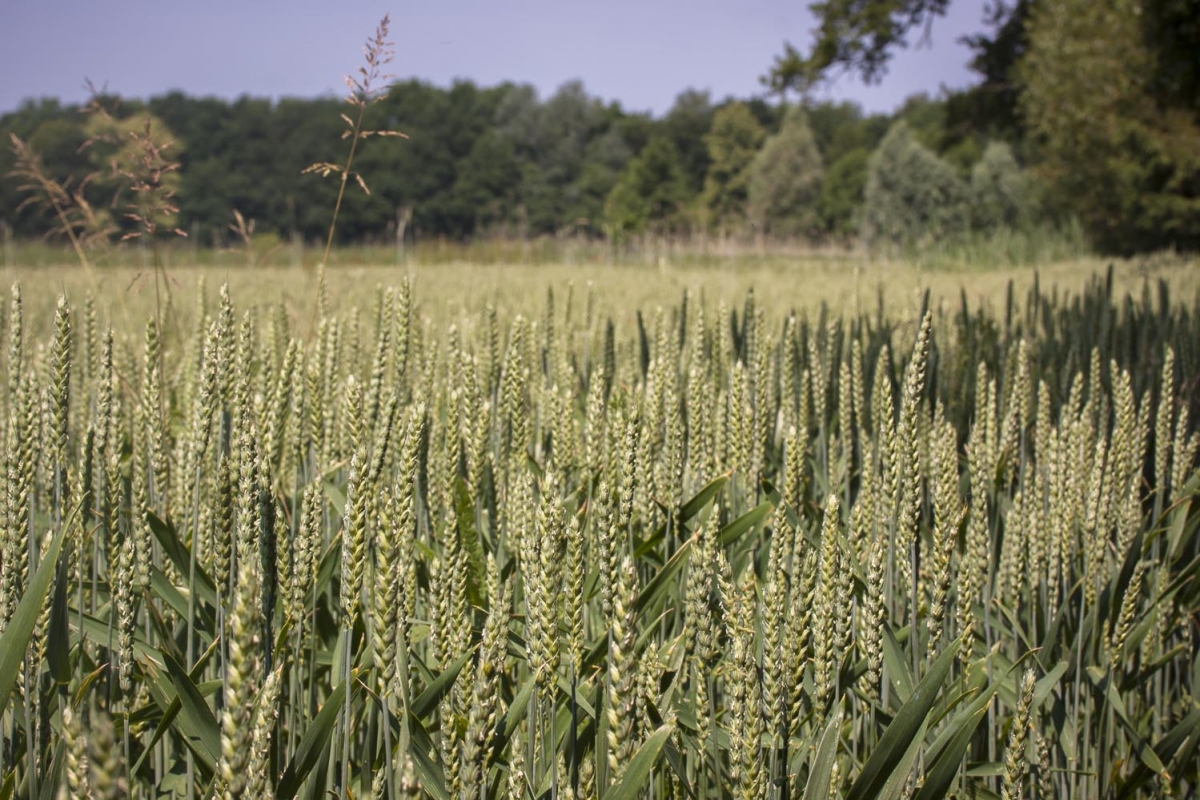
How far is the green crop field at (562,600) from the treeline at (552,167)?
30.9 m

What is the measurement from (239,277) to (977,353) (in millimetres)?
7375

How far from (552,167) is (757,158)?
538 inches

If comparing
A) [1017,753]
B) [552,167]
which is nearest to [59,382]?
[1017,753]

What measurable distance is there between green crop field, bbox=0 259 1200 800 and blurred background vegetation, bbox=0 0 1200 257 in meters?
0.86

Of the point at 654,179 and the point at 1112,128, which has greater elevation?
the point at 654,179

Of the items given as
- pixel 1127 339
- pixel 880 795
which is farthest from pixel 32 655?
pixel 1127 339

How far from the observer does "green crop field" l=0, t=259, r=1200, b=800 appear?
0.87m

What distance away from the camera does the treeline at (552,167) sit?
36.9 m

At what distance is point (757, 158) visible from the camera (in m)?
50.8

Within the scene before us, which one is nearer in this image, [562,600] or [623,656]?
[623,656]

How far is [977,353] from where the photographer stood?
8.70 ft

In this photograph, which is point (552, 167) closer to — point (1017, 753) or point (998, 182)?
point (998, 182)

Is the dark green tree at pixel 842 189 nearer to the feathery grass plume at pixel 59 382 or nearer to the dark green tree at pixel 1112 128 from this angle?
the dark green tree at pixel 1112 128

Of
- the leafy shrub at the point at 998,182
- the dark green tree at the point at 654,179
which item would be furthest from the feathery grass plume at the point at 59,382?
the dark green tree at the point at 654,179
